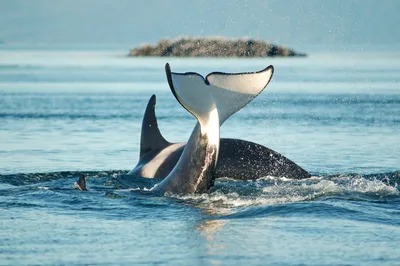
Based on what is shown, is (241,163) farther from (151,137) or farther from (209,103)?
(209,103)

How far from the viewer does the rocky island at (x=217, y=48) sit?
131 metres

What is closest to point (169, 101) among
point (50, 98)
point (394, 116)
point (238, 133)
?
point (50, 98)

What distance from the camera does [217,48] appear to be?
141m

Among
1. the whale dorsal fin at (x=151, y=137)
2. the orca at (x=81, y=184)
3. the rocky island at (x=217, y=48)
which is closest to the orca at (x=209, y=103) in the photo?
the orca at (x=81, y=184)

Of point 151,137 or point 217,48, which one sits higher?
point 217,48

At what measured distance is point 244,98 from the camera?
12.7m

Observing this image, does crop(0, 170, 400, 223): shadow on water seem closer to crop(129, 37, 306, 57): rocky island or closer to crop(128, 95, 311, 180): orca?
crop(128, 95, 311, 180): orca

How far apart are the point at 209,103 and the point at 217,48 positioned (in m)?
128

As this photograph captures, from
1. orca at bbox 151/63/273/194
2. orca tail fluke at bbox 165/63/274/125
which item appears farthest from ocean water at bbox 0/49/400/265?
orca tail fluke at bbox 165/63/274/125

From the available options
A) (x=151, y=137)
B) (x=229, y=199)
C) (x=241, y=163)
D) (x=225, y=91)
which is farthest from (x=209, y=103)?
(x=151, y=137)

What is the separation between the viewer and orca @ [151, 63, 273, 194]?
12455 millimetres

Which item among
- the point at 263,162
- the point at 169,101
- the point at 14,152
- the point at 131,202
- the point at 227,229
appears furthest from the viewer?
the point at 169,101

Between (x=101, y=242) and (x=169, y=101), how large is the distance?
29.5 m

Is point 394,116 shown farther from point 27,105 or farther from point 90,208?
point 90,208
